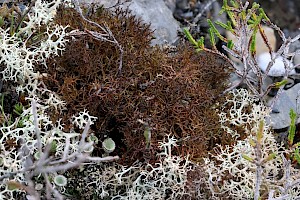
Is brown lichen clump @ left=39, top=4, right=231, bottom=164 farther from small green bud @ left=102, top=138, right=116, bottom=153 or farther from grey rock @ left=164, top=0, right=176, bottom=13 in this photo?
grey rock @ left=164, top=0, right=176, bottom=13

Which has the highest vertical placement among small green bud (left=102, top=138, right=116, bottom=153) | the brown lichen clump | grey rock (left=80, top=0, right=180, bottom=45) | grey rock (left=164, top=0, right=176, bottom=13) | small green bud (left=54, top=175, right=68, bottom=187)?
grey rock (left=164, top=0, right=176, bottom=13)

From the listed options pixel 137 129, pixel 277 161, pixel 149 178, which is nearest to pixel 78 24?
pixel 137 129

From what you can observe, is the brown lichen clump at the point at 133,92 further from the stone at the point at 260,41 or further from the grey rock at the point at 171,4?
the stone at the point at 260,41

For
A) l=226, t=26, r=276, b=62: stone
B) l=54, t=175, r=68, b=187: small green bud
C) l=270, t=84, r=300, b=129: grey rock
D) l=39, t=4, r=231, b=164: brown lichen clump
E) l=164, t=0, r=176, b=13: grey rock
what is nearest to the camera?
→ l=54, t=175, r=68, b=187: small green bud

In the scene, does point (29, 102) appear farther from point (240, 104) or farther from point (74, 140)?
point (240, 104)

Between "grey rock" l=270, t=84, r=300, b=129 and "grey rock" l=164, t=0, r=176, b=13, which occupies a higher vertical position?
"grey rock" l=164, t=0, r=176, b=13

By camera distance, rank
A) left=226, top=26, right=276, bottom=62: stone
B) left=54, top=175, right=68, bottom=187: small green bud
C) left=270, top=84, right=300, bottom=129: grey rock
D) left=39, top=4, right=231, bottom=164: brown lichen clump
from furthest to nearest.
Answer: left=226, top=26, right=276, bottom=62: stone → left=270, top=84, right=300, bottom=129: grey rock → left=39, top=4, right=231, bottom=164: brown lichen clump → left=54, top=175, right=68, bottom=187: small green bud

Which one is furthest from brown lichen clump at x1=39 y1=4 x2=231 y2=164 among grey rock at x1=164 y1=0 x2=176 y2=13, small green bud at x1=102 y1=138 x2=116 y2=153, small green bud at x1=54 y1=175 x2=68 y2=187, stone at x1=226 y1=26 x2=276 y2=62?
stone at x1=226 y1=26 x2=276 y2=62
